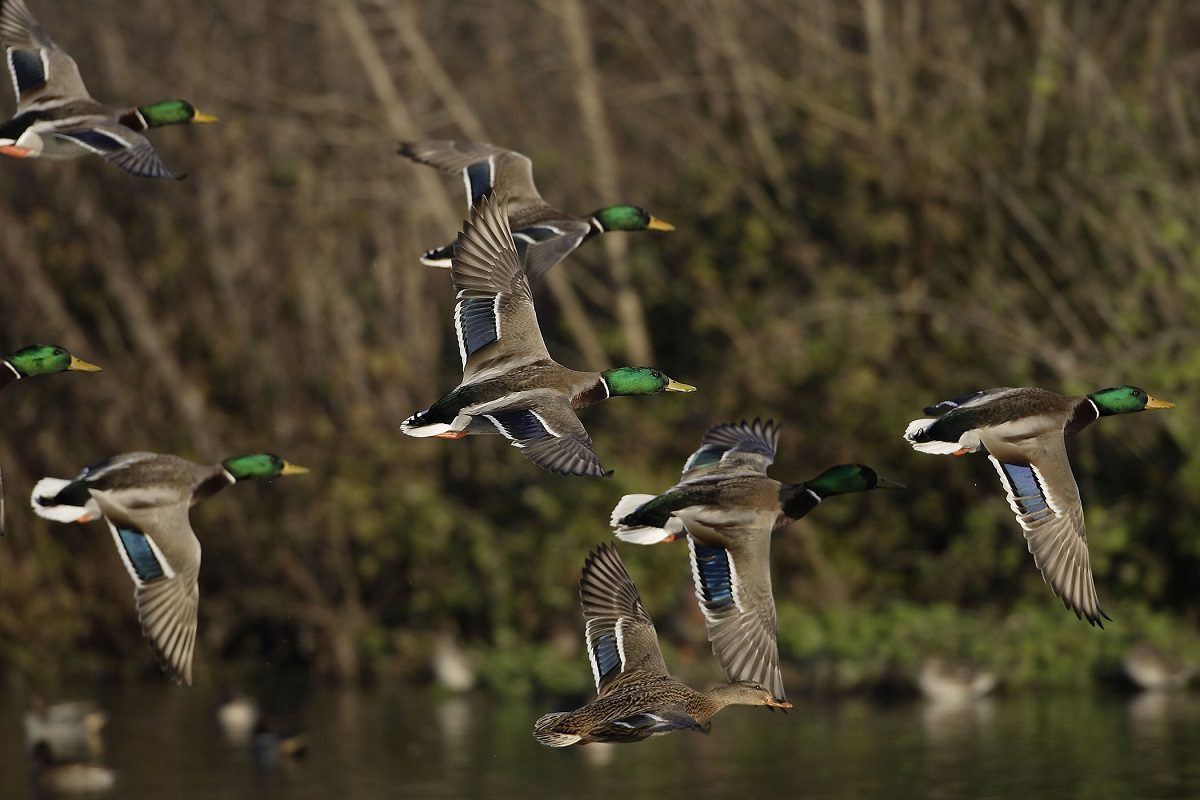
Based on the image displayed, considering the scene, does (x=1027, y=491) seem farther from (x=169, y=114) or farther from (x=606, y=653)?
(x=169, y=114)

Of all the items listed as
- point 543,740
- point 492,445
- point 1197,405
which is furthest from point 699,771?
point 492,445

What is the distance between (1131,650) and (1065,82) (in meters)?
3.55

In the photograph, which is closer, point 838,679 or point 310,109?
point 838,679

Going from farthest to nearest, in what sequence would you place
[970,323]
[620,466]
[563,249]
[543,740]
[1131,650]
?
1. [620,466]
2. [970,323]
3. [1131,650]
4. [563,249]
5. [543,740]

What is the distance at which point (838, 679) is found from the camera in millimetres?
10742

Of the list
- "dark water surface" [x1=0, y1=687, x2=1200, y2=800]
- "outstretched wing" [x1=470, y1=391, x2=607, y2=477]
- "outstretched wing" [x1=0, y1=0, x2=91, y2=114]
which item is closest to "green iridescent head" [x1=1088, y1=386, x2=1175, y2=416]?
"dark water surface" [x1=0, y1=687, x2=1200, y2=800]

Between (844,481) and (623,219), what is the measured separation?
1586mm

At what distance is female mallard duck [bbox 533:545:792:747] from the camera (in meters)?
6.36

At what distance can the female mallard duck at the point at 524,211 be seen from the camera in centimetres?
766

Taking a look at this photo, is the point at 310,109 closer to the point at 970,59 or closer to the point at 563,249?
the point at 970,59

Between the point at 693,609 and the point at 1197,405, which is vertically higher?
the point at 1197,405

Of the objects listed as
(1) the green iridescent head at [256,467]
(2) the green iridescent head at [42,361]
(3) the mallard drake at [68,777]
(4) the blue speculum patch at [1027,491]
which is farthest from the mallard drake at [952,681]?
(2) the green iridescent head at [42,361]

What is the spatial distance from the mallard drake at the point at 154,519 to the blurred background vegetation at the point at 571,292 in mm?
4849

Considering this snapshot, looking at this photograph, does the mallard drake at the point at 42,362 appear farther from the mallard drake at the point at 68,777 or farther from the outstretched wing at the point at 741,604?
the mallard drake at the point at 68,777
